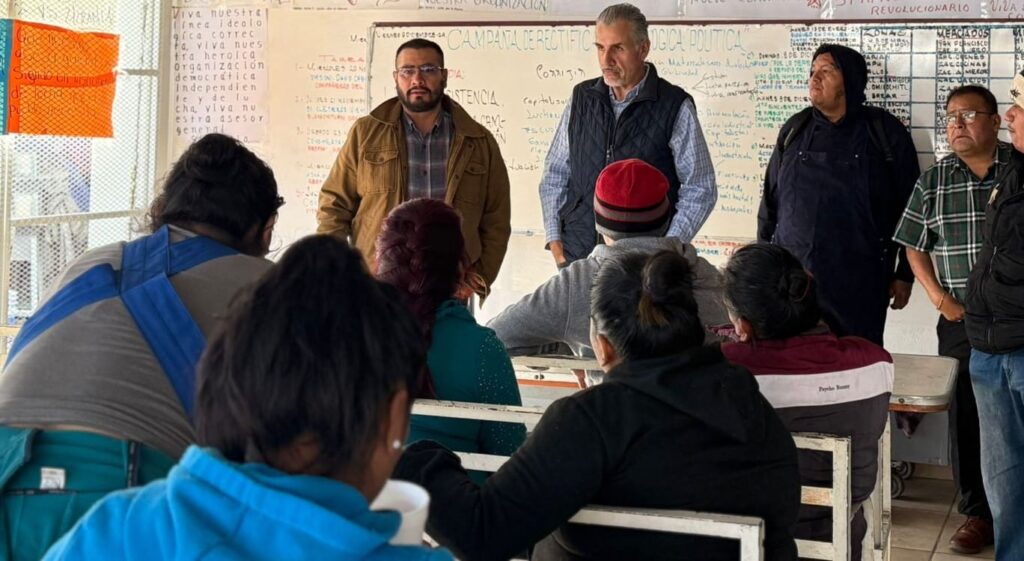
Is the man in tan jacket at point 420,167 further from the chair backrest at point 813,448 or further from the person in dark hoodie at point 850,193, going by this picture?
the chair backrest at point 813,448

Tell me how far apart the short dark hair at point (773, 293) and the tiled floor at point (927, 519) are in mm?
2067

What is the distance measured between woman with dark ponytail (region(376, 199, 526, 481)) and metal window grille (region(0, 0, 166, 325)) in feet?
8.67

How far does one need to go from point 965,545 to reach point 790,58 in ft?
6.73

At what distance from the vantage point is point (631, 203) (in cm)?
293

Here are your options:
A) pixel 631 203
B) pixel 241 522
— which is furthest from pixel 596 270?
pixel 241 522

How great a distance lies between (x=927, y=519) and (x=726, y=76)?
6.41ft

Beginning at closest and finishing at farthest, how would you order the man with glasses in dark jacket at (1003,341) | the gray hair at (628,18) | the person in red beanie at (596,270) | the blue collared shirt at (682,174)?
the person in red beanie at (596,270) → the man with glasses in dark jacket at (1003,341) → the blue collared shirt at (682,174) → the gray hair at (628,18)

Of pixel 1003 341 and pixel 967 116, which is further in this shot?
pixel 967 116

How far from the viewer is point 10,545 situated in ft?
5.39

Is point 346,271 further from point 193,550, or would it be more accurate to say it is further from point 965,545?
point 965,545

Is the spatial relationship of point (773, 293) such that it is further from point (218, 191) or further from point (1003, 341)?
point (1003, 341)

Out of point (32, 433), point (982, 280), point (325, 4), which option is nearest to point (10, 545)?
point (32, 433)

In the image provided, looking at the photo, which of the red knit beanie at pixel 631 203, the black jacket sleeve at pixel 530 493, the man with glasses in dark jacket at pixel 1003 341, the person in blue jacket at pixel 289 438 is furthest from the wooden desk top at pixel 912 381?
the person in blue jacket at pixel 289 438

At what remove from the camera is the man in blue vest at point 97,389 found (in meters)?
1.63
